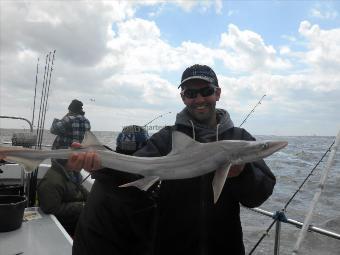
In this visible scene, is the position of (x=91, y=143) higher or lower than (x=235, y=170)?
higher

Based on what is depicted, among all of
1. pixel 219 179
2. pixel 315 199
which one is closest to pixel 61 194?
pixel 315 199

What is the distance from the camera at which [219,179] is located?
2.98 meters

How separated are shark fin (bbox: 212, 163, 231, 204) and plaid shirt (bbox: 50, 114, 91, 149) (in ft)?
19.5

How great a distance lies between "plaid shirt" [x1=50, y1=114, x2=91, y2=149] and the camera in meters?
8.49

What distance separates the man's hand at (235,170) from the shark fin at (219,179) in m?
0.12

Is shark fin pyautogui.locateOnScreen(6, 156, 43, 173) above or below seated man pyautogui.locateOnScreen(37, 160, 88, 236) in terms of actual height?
above

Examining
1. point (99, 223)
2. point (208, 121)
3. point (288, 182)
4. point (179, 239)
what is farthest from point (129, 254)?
point (288, 182)

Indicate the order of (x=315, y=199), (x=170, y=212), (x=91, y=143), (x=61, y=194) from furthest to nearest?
(x=61, y=194) → (x=315, y=199) → (x=91, y=143) → (x=170, y=212)

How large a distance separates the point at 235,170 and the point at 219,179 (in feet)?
0.93

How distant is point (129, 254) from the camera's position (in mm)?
3652

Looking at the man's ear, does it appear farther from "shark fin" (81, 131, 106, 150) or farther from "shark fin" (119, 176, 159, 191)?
"shark fin" (81, 131, 106, 150)

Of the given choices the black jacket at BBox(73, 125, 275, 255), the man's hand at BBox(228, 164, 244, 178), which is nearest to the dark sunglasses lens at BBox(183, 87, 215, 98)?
the black jacket at BBox(73, 125, 275, 255)

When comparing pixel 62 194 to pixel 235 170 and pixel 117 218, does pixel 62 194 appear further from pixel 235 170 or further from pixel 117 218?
pixel 235 170

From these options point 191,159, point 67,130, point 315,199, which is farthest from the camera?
point 67,130
